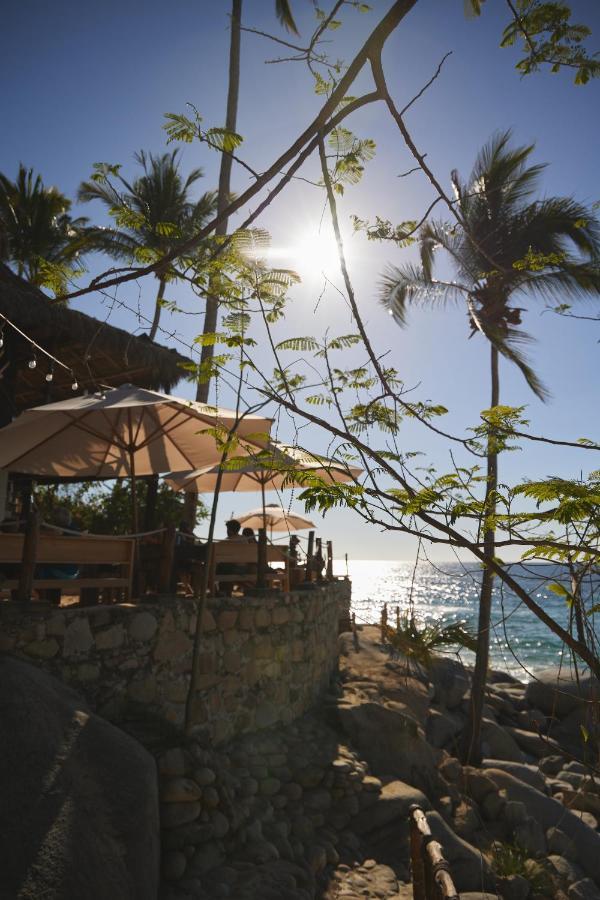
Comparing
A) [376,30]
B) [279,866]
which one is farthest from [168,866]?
[376,30]

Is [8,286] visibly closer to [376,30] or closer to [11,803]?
[11,803]

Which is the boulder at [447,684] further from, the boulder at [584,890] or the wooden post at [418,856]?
the wooden post at [418,856]

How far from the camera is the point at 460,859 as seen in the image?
21.9 ft

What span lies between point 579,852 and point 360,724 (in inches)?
136

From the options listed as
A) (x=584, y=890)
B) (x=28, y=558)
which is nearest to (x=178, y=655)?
(x=28, y=558)

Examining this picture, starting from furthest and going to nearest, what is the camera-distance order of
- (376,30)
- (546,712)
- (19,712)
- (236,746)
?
(546,712) → (236,746) → (19,712) → (376,30)

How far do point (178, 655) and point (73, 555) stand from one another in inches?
59.6

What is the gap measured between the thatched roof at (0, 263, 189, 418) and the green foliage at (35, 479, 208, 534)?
428 cm

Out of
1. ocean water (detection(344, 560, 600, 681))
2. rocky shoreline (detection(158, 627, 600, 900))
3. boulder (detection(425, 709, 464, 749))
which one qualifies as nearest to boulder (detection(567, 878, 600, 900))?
rocky shoreline (detection(158, 627, 600, 900))

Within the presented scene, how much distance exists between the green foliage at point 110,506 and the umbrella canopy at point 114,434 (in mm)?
6097

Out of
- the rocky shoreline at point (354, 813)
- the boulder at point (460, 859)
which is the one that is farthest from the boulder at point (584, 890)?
the boulder at point (460, 859)

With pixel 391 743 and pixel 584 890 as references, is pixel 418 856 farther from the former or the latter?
pixel 584 890

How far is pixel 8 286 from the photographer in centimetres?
739

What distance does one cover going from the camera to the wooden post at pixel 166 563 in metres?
6.44
